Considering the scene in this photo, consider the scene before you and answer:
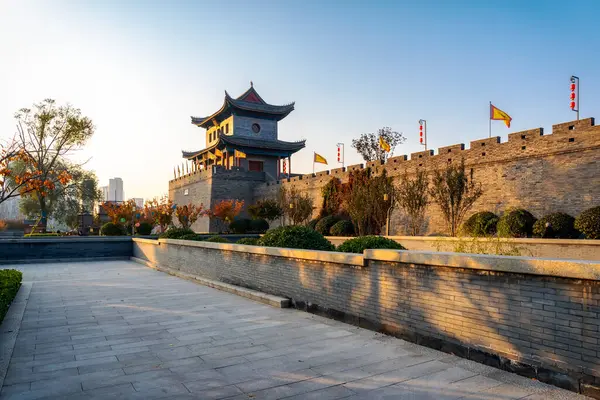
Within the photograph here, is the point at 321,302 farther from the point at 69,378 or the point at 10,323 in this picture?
the point at 10,323

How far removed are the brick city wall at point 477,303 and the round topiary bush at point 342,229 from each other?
53.9 ft

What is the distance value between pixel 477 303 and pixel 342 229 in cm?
1919

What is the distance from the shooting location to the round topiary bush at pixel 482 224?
58.2ft

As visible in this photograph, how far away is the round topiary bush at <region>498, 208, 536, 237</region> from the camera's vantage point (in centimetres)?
1605

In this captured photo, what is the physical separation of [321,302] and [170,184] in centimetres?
4487

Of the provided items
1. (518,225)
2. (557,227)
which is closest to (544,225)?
(557,227)

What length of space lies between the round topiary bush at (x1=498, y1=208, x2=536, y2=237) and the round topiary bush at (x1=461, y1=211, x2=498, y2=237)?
1.10 metres

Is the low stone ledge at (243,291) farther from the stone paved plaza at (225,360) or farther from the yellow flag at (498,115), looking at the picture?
the yellow flag at (498,115)

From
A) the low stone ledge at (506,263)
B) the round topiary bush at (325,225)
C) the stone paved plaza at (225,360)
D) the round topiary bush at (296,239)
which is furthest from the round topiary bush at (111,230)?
the low stone ledge at (506,263)

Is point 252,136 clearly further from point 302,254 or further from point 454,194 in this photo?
point 302,254

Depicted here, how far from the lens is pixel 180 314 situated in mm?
6938

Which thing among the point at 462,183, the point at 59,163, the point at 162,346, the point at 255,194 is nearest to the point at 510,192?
the point at 462,183

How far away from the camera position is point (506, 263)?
13.3ft

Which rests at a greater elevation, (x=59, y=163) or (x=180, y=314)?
(x=59, y=163)
